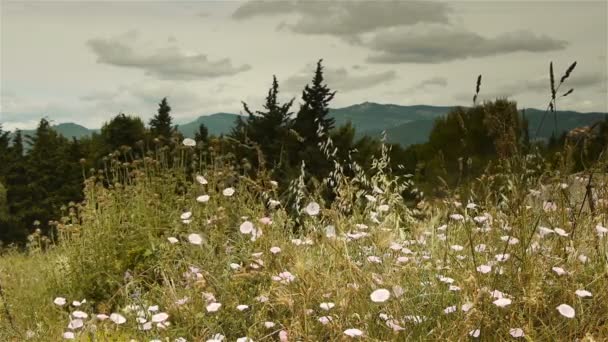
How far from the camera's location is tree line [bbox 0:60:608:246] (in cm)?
1114

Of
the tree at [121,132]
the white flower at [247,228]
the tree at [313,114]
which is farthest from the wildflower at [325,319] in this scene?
the tree at [121,132]

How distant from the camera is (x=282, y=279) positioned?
339 cm

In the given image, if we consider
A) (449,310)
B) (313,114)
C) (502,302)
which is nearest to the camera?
(502,302)

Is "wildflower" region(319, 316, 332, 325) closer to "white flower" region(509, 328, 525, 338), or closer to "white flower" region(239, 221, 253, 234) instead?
"white flower" region(509, 328, 525, 338)

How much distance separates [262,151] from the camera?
33.4 feet

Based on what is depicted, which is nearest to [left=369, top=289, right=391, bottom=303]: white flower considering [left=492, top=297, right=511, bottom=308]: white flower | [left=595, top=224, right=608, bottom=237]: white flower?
[left=492, top=297, right=511, bottom=308]: white flower

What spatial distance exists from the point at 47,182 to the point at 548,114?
16.6 meters

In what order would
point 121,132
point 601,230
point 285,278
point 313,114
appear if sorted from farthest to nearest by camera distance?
1. point 121,132
2. point 313,114
3. point 601,230
4. point 285,278

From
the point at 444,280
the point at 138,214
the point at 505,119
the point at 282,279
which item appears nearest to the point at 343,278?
the point at 282,279

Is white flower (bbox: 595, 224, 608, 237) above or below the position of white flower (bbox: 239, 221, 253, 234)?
above

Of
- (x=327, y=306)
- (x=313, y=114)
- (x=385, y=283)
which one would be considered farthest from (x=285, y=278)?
(x=313, y=114)

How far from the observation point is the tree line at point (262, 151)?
1114 cm

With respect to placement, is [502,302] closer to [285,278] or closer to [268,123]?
[285,278]

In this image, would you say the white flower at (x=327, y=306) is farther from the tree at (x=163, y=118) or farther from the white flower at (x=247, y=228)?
the tree at (x=163, y=118)
